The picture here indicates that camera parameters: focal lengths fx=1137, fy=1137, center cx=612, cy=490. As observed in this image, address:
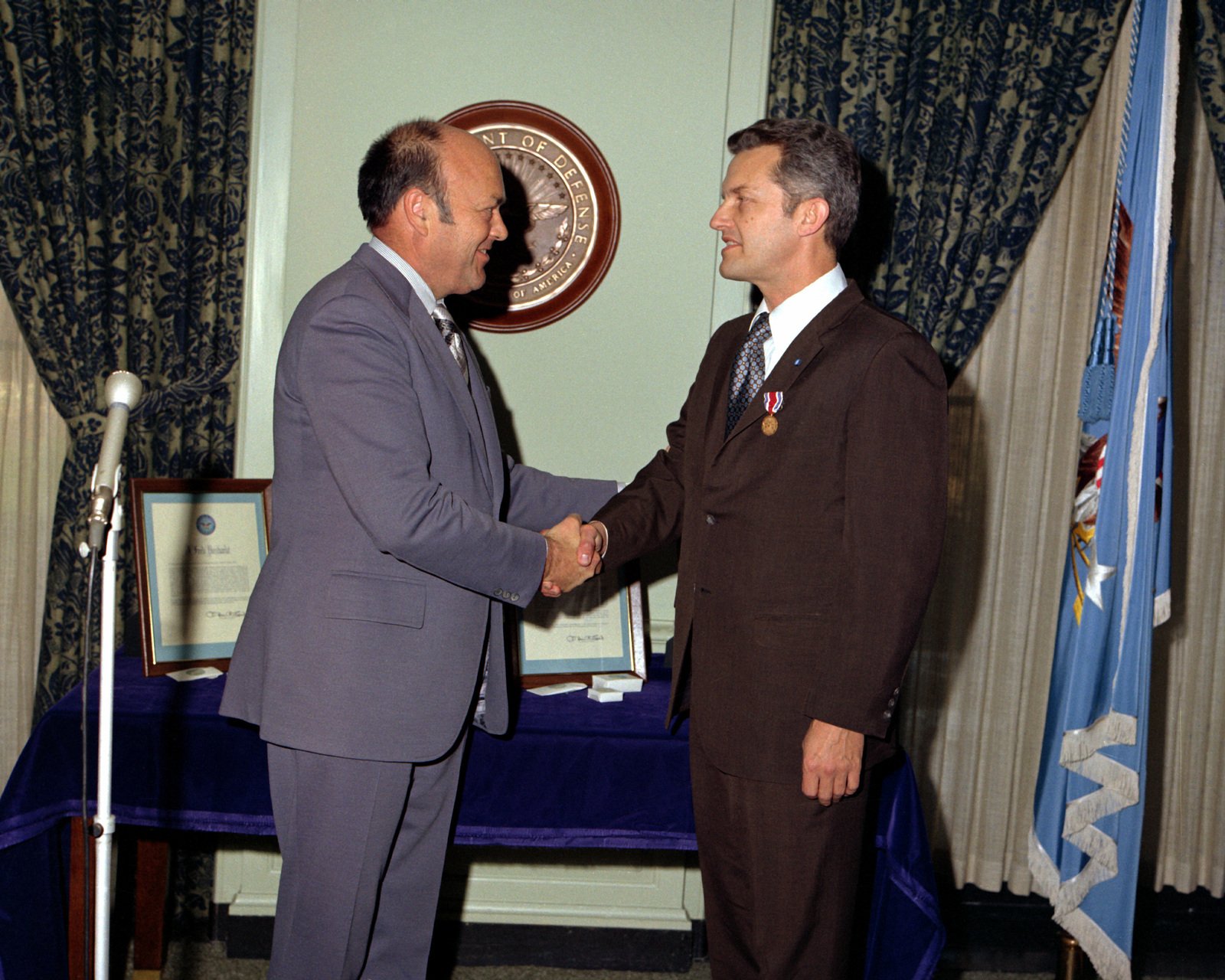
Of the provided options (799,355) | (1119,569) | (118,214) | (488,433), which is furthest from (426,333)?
(1119,569)

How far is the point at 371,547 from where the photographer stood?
2.10 m

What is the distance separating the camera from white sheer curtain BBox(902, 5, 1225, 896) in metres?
3.39

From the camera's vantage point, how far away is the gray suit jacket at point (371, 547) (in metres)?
2.05

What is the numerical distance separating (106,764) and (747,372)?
133 cm

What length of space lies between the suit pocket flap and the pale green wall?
1121 millimetres

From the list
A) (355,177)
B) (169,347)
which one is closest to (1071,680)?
(355,177)

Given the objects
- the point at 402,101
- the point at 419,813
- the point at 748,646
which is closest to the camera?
the point at 748,646

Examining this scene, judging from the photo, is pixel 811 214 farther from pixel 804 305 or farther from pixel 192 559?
pixel 192 559

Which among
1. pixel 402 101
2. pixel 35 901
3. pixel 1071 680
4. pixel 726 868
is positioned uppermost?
pixel 402 101

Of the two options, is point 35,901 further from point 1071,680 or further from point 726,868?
point 1071,680

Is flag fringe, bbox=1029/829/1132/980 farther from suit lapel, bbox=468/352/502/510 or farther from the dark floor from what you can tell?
suit lapel, bbox=468/352/502/510

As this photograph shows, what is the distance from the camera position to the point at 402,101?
3.05 m

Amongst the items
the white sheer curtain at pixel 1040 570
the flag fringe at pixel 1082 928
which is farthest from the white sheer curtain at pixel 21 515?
the flag fringe at pixel 1082 928

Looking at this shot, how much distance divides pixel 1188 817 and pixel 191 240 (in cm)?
338
